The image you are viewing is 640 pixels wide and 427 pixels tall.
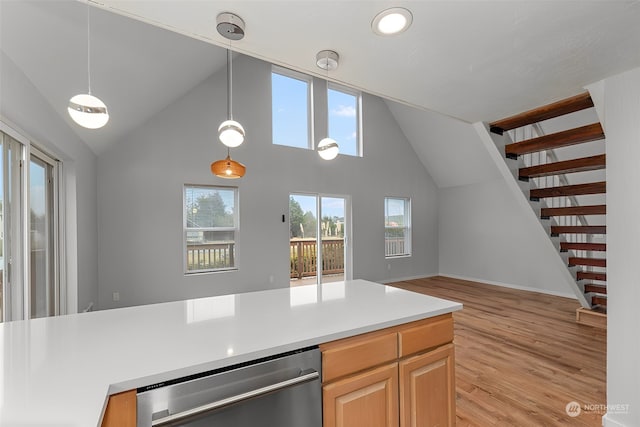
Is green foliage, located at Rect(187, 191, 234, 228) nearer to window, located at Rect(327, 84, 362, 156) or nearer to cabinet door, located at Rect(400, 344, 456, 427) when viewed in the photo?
window, located at Rect(327, 84, 362, 156)

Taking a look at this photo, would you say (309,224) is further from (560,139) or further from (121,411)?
(121,411)

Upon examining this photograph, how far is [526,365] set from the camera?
265 cm

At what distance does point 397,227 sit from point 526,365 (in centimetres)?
415

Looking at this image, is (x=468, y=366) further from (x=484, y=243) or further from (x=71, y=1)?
(x=484, y=243)

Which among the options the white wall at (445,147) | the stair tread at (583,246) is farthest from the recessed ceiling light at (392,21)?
the white wall at (445,147)

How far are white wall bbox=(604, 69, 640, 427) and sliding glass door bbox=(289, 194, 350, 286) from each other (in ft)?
13.6

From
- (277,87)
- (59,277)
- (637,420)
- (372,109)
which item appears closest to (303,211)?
(277,87)

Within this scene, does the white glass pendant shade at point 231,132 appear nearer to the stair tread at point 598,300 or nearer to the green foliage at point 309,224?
the green foliage at point 309,224

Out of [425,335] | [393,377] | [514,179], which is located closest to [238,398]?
[393,377]

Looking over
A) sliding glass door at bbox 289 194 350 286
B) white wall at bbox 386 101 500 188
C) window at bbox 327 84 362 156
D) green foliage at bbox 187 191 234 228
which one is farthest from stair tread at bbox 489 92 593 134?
green foliage at bbox 187 191 234 228

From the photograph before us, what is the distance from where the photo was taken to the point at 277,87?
5.39m

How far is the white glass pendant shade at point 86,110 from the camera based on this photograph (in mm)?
1218

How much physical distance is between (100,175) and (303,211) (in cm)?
311

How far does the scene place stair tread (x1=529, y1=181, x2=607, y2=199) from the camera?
245 cm
